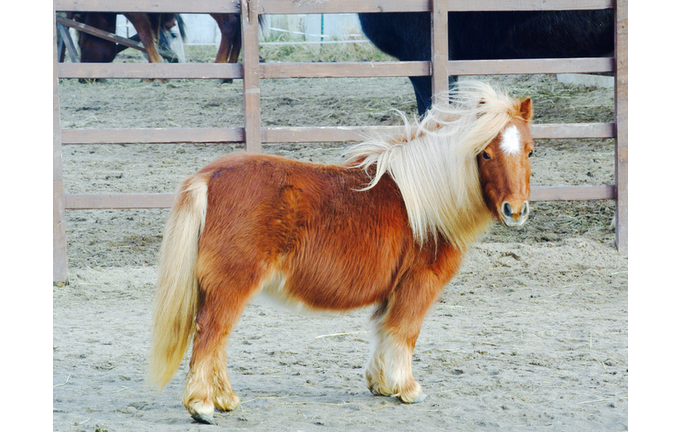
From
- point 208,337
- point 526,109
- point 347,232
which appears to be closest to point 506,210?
point 526,109

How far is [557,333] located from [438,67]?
223cm

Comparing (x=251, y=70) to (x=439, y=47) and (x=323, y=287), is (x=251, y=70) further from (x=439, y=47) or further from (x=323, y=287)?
(x=323, y=287)

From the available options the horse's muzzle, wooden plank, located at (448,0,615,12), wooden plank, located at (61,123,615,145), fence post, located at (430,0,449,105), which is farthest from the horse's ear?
wooden plank, located at (448,0,615,12)

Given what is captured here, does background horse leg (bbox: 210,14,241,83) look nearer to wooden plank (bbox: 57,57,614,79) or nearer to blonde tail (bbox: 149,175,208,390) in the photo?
wooden plank (bbox: 57,57,614,79)

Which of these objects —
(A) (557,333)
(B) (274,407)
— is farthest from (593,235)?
(B) (274,407)

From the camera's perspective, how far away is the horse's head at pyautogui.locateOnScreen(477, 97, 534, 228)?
2.89m

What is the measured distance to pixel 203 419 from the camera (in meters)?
2.83

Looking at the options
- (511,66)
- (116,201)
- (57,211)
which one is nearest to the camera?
(57,211)

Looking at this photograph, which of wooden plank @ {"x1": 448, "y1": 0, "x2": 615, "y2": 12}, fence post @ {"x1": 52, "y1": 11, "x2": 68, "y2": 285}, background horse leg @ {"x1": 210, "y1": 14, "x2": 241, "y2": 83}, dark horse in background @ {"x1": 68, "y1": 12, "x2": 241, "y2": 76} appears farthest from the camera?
background horse leg @ {"x1": 210, "y1": 14, "x2": 241, "y2": 83}

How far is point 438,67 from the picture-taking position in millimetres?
5293

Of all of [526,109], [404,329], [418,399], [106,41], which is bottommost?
[418,399]

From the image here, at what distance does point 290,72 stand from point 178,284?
2.74m

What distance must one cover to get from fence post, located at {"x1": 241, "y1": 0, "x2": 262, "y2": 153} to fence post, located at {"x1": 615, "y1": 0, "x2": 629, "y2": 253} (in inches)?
110

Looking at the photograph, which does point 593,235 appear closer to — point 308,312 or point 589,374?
point 589,374
